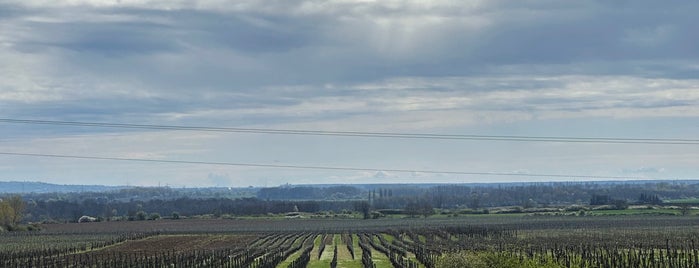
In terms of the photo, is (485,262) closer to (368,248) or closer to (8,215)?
(368,248)

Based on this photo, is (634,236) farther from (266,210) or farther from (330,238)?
(266,210)

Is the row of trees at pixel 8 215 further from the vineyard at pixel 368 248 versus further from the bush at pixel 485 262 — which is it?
the bush at pixel 485 262

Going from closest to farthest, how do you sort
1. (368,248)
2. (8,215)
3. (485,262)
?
(485,262), (368,248), (8,215)

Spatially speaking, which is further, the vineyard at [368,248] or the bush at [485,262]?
the vineyard at [368,248]

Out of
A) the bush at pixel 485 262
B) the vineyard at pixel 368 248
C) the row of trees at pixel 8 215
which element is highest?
the row of trees at pixel 8 215

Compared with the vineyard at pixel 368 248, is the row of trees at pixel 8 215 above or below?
above

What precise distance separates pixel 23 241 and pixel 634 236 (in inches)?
2286

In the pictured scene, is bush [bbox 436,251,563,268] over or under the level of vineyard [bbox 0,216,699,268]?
over

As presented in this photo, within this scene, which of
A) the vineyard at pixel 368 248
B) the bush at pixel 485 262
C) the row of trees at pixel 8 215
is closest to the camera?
the bush at pixel 485 262

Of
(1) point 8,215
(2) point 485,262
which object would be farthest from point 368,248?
(1) point 8,215

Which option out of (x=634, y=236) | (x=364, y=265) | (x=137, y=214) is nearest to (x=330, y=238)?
(x=634, y=236)

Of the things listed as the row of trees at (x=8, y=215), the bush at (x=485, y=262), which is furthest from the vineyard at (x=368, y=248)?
the row of trees at (x=8, y=215)

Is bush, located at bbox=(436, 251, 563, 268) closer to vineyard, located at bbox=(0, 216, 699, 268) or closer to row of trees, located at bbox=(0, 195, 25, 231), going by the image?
vineyard, located at bbox=(0, 216, 699, 268)

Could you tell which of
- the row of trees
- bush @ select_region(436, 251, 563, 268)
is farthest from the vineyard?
the row of trees
